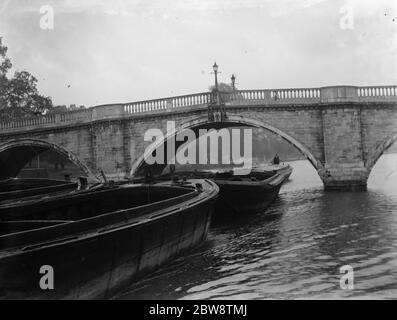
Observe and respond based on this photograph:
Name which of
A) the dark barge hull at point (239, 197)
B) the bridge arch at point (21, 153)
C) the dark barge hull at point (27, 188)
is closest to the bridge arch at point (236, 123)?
the bridge arch at point (21, 153)

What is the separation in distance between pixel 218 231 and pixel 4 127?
20.8m

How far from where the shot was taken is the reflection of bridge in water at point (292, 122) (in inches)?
749

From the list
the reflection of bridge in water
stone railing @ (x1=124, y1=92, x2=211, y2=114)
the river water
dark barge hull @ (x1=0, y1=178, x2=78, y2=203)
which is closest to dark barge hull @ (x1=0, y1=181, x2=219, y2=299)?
the river water

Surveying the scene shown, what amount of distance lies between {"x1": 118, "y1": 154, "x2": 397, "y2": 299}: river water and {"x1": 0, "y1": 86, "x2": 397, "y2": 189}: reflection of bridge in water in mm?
5368

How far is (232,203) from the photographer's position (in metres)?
13.4

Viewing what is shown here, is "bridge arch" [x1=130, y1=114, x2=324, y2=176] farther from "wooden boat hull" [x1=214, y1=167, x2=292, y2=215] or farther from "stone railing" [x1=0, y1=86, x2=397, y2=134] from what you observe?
"wooden boat hull" [x1=214, y1=167, x2=292, y2=215]

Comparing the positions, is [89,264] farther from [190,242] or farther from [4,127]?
[4,127]

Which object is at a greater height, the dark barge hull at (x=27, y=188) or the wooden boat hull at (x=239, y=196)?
the dark barge hull at (x=27, y=188)

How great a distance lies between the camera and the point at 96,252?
5.06 m

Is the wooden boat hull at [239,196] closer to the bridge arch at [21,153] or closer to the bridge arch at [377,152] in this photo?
the bridge arch at [377,152]

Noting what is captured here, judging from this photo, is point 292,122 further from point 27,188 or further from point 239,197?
point 27,188

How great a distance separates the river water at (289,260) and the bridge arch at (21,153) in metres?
13.6

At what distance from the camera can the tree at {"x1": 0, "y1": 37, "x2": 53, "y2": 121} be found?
118 feet

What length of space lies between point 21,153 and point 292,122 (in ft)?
62.3
